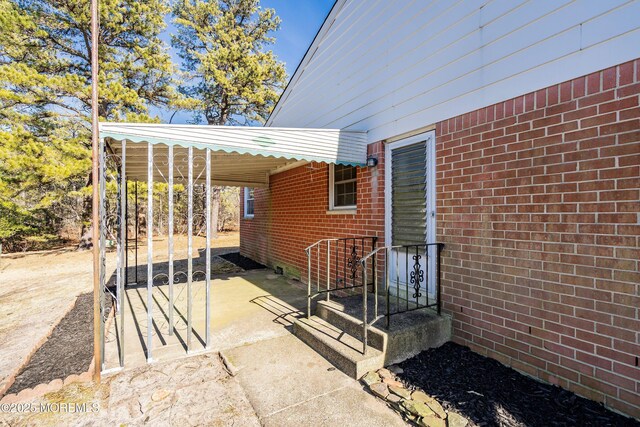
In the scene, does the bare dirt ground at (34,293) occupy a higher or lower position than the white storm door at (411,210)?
lower

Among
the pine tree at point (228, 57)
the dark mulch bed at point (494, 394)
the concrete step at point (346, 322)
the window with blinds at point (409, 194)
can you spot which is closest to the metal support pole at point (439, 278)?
the window with blinds at point (409, 194)

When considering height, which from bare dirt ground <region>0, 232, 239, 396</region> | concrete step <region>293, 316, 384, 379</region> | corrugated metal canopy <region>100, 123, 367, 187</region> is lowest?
bare dirt ground <region>0, 232, 239, 396</region>

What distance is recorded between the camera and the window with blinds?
4.01 meters

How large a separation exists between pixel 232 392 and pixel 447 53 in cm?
446

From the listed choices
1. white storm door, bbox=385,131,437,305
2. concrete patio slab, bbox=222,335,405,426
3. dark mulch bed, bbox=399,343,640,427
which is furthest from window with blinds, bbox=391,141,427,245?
concrete patio slab, bbox=222,335,405,426

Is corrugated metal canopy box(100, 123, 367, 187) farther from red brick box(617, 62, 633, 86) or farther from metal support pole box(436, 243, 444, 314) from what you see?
red brick box(617, 62, 633, 86)

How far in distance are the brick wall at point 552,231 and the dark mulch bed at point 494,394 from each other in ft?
0.46

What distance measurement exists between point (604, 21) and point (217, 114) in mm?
17515

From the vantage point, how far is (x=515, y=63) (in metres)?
2.97

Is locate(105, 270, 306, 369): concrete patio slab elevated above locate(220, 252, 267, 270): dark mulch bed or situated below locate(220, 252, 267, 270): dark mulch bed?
above

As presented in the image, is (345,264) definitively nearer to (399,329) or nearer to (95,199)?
(399,329)

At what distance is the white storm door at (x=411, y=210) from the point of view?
386 cm

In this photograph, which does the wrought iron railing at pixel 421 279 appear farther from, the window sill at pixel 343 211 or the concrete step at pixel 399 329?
the window sill at pixel 343 211

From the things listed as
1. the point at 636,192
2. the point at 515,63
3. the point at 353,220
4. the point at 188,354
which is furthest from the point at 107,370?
the point at 515,63
